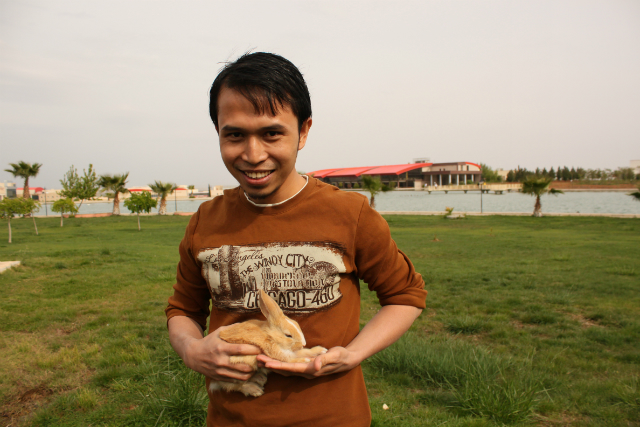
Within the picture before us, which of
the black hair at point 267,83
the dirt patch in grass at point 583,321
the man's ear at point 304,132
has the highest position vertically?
the black hair at point 267,83

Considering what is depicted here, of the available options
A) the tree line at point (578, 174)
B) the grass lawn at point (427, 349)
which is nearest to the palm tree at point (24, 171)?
the grass lawn at point (427, 349)

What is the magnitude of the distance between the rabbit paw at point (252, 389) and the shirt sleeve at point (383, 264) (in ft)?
1.75

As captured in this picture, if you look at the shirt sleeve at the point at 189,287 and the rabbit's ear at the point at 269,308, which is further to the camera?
the shirt sleeve at the point at 189,287

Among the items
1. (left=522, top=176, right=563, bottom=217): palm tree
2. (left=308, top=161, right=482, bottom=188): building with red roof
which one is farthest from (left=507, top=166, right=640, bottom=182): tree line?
(left=522, top=176, right=563, bottom=217): palm tree

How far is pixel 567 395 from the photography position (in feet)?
13.2

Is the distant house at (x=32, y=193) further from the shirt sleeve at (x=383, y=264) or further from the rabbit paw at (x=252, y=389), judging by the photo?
the shirt sleeve at (x=383, y=264)

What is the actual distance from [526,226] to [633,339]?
60.1 feet

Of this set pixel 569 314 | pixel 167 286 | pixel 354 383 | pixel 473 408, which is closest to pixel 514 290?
pixel 569 314

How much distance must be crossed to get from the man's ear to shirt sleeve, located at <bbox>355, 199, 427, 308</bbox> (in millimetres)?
Answer: 325

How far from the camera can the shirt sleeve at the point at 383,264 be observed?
144 centimetres

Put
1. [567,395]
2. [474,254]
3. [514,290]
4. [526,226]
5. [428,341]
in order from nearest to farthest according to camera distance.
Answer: [567,395], [428,341], [514,290], [474,254], [526,226]

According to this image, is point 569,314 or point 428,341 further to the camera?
point 569,314

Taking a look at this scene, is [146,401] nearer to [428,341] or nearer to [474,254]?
[428,341]

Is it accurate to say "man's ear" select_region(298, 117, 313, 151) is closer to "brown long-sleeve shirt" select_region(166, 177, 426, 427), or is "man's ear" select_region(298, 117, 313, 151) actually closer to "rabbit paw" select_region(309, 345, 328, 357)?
"brown long-sleeve shirt" select_region(166, 177, 426, 427)
